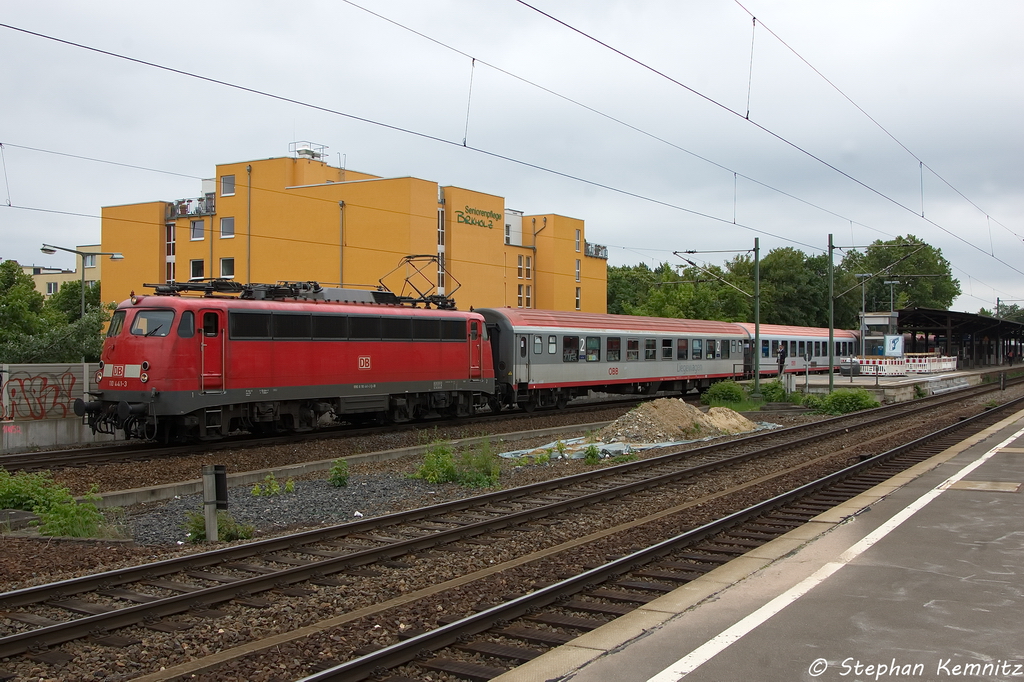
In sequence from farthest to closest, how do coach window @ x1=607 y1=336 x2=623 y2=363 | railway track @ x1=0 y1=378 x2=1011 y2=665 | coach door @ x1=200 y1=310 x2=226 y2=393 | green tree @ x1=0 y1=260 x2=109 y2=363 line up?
coach window @ x1=607 y1=336 x2=623 y2=363 → green tree @ x1=0 y1=260 x2=109 y2=363 → coach door @ x1=200 y1=310 x2=226 y2=393 → railway track @ x1=0 y1=378 x2=1011 y2=665

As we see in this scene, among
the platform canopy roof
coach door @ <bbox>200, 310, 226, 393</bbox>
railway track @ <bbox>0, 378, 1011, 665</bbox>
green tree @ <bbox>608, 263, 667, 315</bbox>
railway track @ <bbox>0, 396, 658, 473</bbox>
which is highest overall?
green tree @ <bbox>608, 263, 667, 315</bbox>

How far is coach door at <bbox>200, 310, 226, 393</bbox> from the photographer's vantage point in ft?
57.3

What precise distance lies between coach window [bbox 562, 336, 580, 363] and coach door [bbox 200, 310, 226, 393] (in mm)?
13766

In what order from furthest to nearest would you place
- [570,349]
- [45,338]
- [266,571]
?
[570,349] < [45,338] < [266,571]

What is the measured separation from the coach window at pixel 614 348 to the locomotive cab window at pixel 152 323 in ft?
57.9

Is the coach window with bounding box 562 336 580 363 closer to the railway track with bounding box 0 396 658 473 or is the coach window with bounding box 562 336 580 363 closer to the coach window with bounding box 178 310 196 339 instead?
the railway track with bounding box 0 396 658 473

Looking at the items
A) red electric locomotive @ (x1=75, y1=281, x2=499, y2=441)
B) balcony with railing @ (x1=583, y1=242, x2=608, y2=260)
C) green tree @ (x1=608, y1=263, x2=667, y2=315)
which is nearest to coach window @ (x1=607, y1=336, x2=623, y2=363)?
red electric locomotive @ (x1=75, y1=281, x2=499, y2=441)

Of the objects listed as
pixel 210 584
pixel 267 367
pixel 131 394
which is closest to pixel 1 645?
pixel 210 584

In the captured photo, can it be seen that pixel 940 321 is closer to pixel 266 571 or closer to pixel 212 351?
pixel 212 351

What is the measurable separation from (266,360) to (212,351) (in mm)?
1363

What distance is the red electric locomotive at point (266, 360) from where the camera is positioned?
17.1m

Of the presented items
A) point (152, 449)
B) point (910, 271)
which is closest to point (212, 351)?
point (152, 449)

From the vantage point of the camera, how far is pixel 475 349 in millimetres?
25062

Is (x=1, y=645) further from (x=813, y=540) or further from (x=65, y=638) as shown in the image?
(x=813, y=540)
